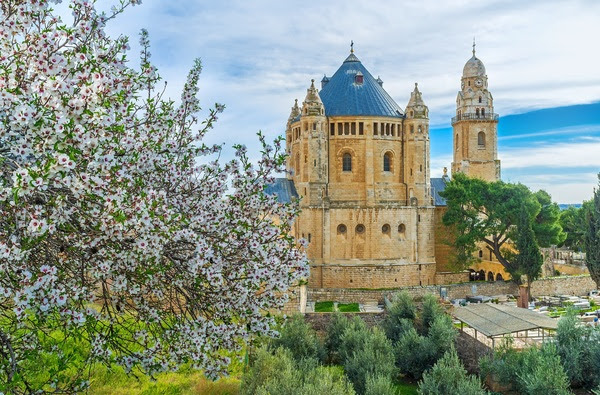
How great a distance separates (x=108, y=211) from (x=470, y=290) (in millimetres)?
34226

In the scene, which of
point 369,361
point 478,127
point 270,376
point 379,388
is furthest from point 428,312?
point 478,127

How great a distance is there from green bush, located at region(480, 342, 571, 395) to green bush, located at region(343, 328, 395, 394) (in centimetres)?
329

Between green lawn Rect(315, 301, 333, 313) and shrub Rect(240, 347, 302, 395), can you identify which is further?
green lawn Rect(315, 301, 333, 313)

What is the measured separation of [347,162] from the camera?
3866 cm

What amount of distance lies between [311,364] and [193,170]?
28.2 feet

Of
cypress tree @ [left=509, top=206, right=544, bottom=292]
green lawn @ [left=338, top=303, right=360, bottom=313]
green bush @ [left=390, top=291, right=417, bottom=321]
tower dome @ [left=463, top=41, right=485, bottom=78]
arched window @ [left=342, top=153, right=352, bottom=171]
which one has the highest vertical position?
tower dome @ [left=463, top=41, right=485, bottom=78]

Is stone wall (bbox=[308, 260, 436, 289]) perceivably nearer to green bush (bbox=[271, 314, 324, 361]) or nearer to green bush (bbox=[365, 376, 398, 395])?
green bush (bbox=[271, 314, 324, 361])

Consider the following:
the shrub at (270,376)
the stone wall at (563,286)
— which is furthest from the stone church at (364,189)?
the shrub at (270,376)

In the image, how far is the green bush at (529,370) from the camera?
45.4 ft

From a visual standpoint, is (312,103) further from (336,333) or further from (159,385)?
(159,385)

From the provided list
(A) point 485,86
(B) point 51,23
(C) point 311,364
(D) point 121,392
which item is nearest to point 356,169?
(A) point 485,86

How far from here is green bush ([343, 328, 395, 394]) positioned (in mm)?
16031

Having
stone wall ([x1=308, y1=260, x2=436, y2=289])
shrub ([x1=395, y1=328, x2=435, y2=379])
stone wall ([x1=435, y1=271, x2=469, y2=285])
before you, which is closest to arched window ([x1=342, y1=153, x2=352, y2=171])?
stone wall ([x1=308, y1=260, x2=436, y2=289])

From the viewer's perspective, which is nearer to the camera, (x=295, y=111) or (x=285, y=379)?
(x=285, y=379)
